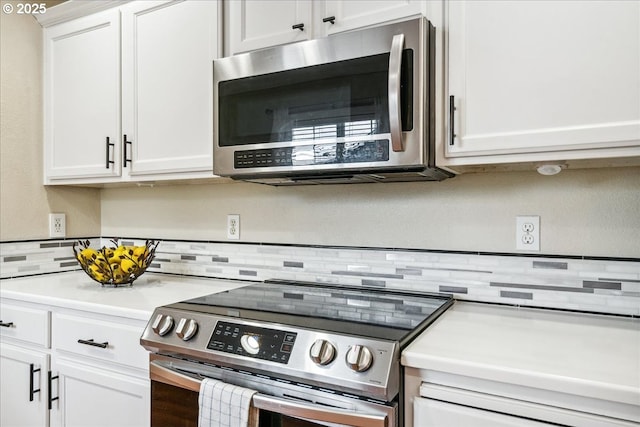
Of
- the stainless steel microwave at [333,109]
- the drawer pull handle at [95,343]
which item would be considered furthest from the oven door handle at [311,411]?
the stainless steel microwave at [333,109]

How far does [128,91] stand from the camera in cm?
191

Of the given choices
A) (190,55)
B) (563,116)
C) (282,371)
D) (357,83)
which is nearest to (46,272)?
(190,55)

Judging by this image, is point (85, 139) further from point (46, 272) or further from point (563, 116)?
point (563, 116)

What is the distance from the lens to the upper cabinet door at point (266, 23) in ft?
4.92

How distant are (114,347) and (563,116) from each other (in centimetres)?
152

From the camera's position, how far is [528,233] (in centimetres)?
144

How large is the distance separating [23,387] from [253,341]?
3.71ft

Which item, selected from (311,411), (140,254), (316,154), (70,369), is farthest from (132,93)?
(311,411)

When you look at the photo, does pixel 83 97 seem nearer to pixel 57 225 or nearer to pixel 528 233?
pixel 57 225

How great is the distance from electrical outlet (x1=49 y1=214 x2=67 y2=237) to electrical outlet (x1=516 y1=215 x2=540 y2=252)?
83.3 inches

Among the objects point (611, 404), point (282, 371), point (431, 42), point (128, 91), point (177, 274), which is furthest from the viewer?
point (177, 274)

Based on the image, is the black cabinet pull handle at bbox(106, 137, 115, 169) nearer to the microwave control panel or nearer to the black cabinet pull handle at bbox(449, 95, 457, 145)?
the microwave control panel

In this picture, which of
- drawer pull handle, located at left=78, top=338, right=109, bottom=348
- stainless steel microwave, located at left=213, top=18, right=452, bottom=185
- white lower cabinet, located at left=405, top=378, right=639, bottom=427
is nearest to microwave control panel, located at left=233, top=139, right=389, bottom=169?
stainless steel microwave, located at left=213, top=18, right=452, bottom=185

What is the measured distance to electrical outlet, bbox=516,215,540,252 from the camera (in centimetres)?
142
